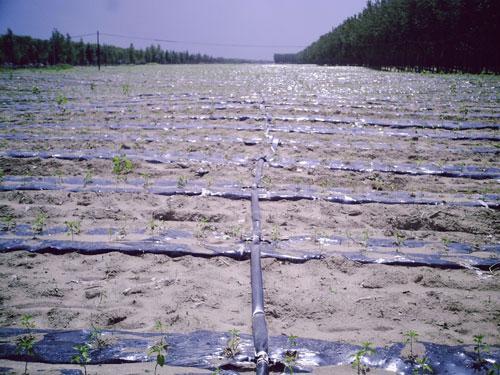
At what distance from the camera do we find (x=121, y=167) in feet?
14.6

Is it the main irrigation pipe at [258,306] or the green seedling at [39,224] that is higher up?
the green seedling at [39,224]

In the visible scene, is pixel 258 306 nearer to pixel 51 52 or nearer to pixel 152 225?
pixel 152 225

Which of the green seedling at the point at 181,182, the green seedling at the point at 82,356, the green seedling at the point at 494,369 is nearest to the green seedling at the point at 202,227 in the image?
the green seedling at the point at 181,182

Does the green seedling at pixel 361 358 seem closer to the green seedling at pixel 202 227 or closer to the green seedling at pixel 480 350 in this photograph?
the green seedling at pixel 480 350

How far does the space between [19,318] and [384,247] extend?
8.76 ft

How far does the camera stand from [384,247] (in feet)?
9.20

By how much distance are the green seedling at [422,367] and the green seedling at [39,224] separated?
10.00ft

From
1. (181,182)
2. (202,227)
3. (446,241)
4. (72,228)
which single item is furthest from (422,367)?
(181,182)

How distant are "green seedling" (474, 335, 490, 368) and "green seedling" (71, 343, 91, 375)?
1.99 m

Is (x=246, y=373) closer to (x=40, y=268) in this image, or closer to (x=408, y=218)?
(x=40, y=268)

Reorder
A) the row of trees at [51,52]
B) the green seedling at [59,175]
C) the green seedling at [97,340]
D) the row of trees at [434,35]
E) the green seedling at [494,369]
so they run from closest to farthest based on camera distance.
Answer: the green seedling at [494,369], the green seedling at [97,340], the green seedling at [59,175], the row of trees at [434,35], the row of trees at [51,52]

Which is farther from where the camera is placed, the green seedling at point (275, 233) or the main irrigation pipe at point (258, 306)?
the green seedling at point (275, 233)

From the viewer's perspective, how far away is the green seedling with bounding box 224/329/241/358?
69.4 inches

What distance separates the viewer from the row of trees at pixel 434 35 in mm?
22078
